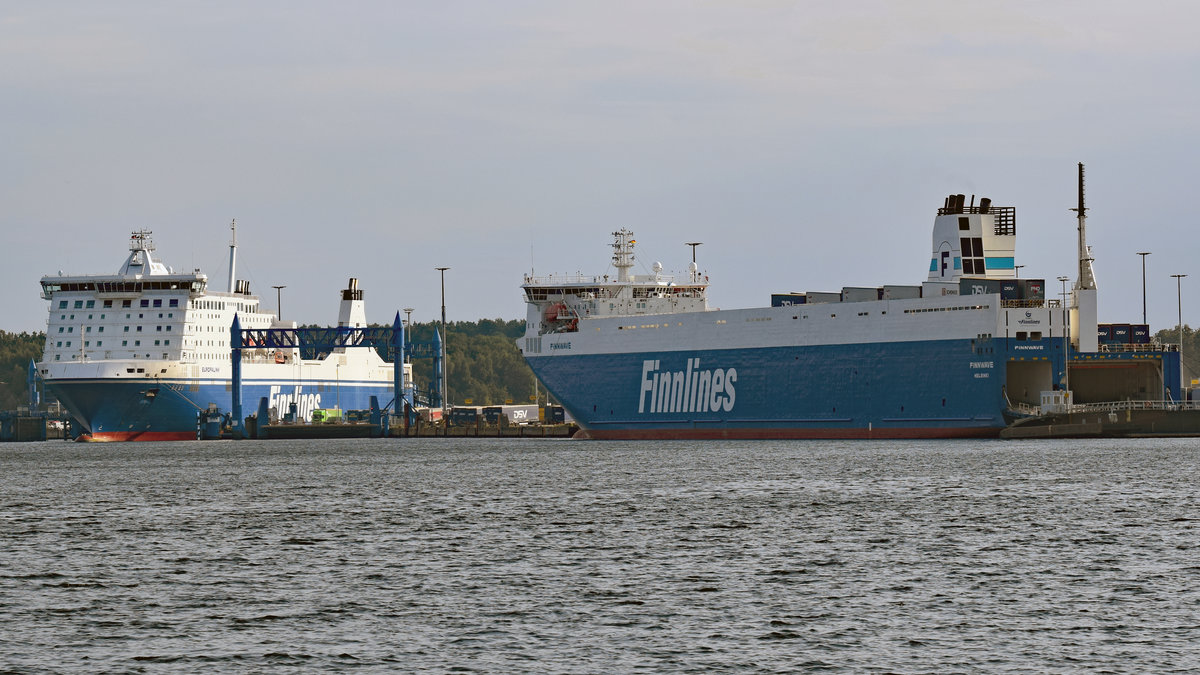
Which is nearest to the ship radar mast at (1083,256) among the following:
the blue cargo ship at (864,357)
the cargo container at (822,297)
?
the blue cargo ship at (864,357)

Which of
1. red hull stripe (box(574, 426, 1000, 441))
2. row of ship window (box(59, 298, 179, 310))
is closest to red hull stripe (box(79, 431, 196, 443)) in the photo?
row of ship window (box(59, 298, 179, 310))

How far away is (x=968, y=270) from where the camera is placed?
3061 inches

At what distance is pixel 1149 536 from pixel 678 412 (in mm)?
52315

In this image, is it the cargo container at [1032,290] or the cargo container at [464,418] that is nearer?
the cargo container at [1032,290]

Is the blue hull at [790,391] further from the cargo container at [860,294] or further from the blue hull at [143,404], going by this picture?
the blue hull at [143,404]

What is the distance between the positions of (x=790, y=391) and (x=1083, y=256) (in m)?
15.3

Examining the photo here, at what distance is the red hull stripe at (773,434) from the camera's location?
241 feet

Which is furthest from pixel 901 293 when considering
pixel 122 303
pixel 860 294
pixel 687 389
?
pixel 122 303

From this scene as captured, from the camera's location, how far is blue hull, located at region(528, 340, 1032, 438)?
72.7 metres

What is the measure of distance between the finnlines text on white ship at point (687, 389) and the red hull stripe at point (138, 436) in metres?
37.4

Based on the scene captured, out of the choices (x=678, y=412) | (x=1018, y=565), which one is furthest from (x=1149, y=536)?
(x=678, y=412)

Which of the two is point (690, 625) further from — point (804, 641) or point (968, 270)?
point (968, 270)

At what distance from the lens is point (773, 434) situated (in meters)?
80.8

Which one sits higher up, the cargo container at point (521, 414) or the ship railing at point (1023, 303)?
the ship railing at point (1023, 303)
